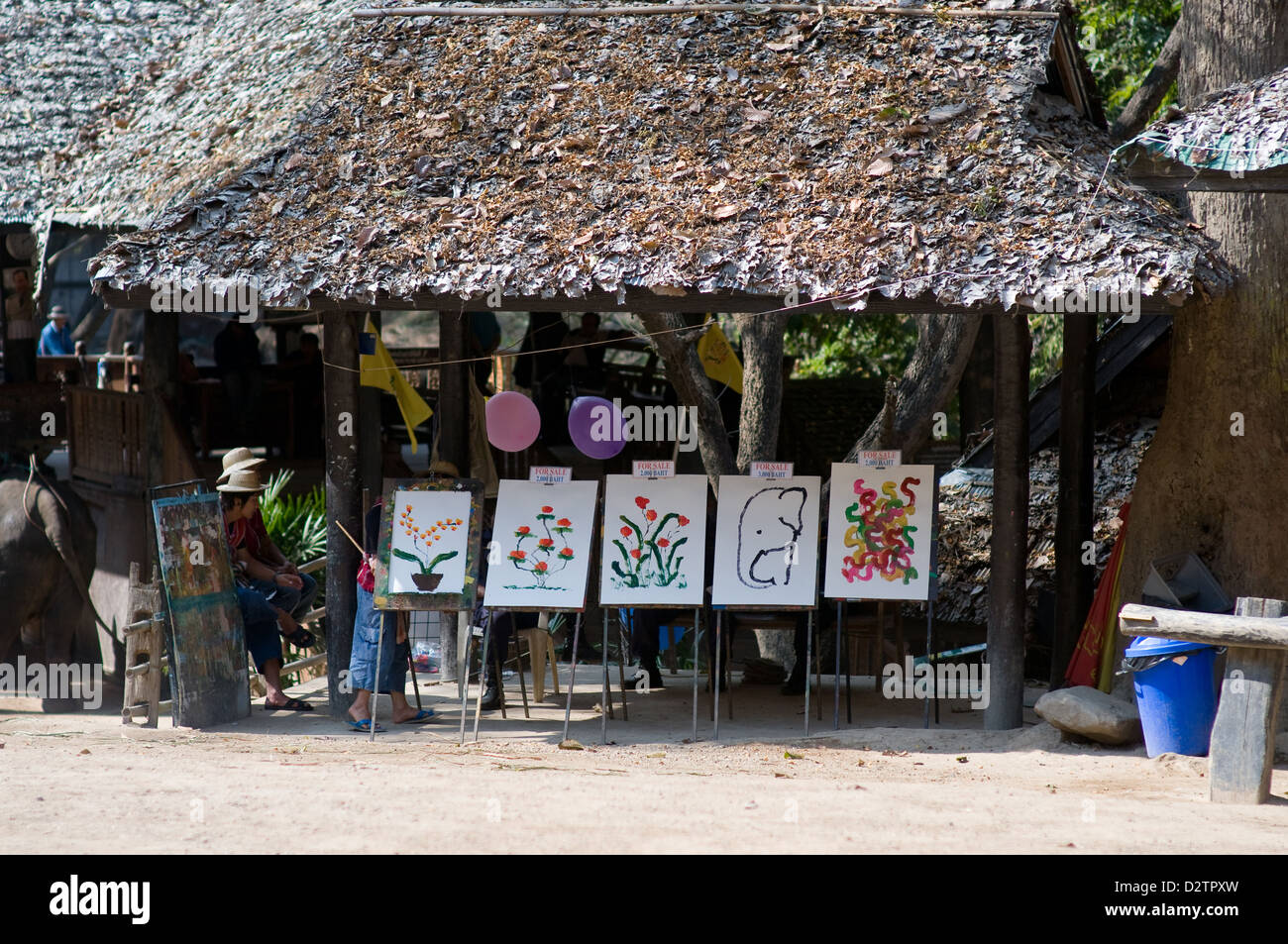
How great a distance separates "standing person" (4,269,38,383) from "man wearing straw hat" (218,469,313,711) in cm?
539

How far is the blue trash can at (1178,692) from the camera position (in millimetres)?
7207

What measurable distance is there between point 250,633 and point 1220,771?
608cm

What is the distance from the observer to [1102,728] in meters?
7.61

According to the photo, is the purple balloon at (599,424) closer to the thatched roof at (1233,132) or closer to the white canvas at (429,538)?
the white canvas at (429,538)

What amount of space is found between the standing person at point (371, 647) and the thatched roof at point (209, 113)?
3636 millimetres

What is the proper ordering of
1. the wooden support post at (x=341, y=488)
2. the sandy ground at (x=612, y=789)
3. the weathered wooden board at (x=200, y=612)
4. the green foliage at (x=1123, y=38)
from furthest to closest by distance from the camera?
1. the green foliage at (x=1123, y=38)
2. the wooden support post at (x=341, y=488)
3. the weathered wooden board at (x=200, y=612)
4. the sandy ground at (x=612, y=789)

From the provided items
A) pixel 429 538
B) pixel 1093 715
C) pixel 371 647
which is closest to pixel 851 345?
pixel 429 538

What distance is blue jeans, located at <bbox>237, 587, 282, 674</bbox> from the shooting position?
29.1ft

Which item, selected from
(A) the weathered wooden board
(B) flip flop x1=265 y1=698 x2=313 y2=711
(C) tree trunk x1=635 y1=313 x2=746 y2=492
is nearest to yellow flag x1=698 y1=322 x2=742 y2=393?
(C) tree trunk x1=635 y1=313 x2=746 y2=492

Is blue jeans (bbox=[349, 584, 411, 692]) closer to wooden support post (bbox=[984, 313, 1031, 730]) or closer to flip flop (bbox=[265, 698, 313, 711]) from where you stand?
flip flop (bbox=[265, 698, 313, 711])

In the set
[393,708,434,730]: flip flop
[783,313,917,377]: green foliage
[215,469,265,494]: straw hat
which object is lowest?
[393,708,434,730]: flip flop

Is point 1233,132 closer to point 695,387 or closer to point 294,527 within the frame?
point 695,387

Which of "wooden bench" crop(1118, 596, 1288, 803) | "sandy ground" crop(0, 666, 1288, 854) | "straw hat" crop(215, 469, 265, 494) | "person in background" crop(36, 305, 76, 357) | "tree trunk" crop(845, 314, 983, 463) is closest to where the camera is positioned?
"sandy ground" crop(0, 666, 1288, 854)

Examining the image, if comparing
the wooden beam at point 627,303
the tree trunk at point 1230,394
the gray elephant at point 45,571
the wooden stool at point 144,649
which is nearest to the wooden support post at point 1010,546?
the wooden beam at point 627,303
